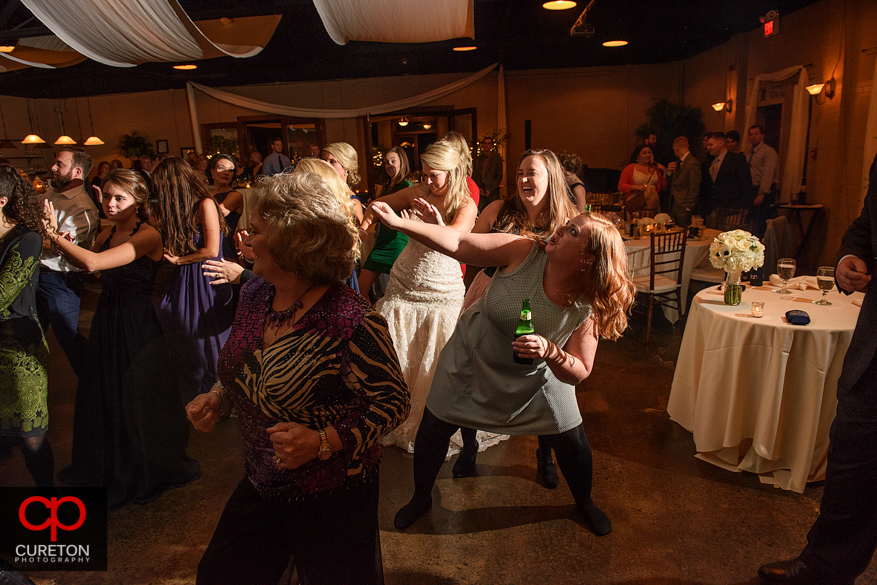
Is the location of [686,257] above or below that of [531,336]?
below

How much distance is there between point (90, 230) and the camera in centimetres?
→ 434

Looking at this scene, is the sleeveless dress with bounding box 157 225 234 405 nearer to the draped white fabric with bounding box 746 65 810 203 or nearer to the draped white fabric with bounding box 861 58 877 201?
the draped white fabric with bounding box 861 58 877 201

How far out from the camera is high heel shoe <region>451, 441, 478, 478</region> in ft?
9.20

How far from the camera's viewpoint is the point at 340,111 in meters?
12.1

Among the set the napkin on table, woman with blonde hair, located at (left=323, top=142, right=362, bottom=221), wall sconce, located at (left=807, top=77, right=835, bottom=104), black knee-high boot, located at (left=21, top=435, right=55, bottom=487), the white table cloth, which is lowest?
black knee-high boot, located at (left=21, top=435, right=55, bottom=487)

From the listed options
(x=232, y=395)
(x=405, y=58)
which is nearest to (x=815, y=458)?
(x=232, y=395)

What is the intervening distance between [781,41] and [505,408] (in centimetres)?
834

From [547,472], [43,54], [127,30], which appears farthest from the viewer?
[43,54]

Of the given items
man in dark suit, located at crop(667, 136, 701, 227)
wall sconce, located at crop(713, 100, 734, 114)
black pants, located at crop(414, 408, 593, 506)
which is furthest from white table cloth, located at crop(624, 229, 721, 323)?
wall sconce, located at crop(713, 100, 734, 114)

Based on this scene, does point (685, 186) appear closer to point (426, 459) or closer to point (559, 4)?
point (559, 4)

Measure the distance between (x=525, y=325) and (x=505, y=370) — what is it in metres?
0.27

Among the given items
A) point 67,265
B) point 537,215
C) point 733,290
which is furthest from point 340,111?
point 733,290

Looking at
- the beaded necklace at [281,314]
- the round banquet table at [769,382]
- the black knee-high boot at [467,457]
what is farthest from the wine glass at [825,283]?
the beaded necklace at [281,314]

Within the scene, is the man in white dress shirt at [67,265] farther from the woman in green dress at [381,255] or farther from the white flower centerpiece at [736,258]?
the white flower centerpiece at [736,258]
